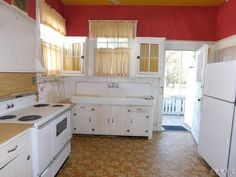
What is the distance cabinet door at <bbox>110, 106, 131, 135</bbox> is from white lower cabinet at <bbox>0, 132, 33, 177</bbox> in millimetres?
2302

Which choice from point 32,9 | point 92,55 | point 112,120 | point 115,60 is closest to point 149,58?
point 115,60

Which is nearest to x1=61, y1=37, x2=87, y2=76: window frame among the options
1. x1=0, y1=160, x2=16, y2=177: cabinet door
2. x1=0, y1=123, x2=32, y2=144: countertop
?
x1=0, y1=123, x2=32, y2=144: countertop

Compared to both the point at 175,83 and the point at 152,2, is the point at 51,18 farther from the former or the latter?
the point at 175,83

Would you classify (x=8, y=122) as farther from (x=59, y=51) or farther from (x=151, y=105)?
(x=151, y=105)

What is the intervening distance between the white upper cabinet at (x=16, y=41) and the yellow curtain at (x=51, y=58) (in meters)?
0.37

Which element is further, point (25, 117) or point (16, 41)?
point (16, 41)

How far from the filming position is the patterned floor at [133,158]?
108 inches

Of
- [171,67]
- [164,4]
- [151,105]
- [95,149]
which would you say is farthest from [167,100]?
[95,149]

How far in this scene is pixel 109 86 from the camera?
453cm

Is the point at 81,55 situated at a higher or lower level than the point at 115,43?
lower

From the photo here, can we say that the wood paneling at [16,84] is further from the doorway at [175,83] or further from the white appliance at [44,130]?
the doorway at [175,83]

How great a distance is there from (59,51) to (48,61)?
2.13 feet

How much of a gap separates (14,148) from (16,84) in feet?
3.77

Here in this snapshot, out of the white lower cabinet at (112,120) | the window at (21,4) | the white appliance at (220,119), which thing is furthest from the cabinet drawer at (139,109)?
the window at (21,4)
